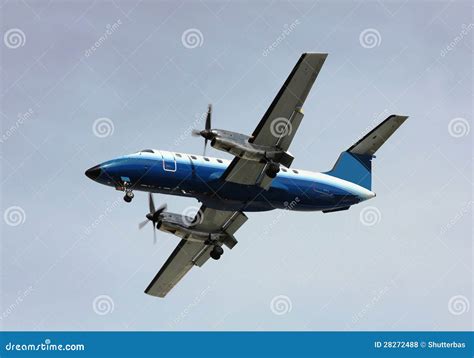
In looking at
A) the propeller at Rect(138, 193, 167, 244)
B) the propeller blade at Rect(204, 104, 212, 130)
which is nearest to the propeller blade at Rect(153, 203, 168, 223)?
the propeller at Rect(138, 193, 167, 244)

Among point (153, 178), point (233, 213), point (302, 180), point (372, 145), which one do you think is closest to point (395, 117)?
point (372, 145)

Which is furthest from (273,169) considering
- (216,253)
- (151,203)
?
(151,203)

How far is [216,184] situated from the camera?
4481cm

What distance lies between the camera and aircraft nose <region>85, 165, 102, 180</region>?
142 feet

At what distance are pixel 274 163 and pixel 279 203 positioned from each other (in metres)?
3.28

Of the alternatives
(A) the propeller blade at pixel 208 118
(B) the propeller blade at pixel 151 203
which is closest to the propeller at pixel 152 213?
Answer: (B) the propeller blade at pixel 151 203

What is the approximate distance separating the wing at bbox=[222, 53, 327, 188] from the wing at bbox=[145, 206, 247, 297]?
15.2 feet

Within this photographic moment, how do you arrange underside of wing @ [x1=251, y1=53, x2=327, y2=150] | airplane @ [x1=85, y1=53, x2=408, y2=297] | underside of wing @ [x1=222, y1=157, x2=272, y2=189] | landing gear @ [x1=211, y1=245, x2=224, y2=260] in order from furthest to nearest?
landing gear @ [x1=211, y1=245, x2=224, y2=260] < underside of wing @ [x1=222, y1=157, x2=272, y2=189] < airplane @ [x1=85, y1=53, x2=408, y2=297] < underside of wing @ [x1=251, y1=53, x2=327, y2=150]

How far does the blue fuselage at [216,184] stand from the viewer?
43281 millimetres

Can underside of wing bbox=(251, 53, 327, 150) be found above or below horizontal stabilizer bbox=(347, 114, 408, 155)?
below

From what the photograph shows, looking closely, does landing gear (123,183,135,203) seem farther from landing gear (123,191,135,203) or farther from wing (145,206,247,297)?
wing (145,206,247,297)

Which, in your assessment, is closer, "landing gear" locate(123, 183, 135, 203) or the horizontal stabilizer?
"landing gear" locate(123, 183, 135, 203)

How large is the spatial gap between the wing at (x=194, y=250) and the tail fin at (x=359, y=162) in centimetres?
656

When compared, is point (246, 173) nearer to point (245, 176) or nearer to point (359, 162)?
point (245, 176)
